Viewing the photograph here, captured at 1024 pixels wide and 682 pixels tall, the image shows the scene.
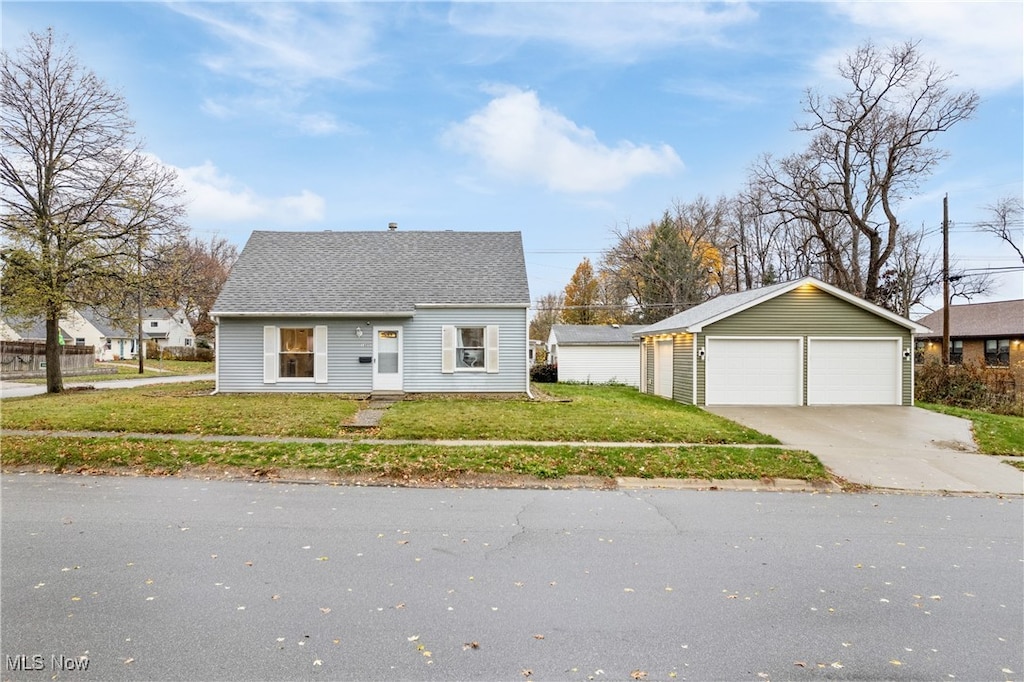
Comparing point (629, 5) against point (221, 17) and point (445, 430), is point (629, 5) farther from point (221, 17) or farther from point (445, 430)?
point (445, 430)

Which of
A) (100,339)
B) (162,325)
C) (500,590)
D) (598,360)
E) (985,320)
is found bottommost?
(500,590)

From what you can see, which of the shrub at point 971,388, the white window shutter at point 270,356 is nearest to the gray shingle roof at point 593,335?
the shrub at point 971,388

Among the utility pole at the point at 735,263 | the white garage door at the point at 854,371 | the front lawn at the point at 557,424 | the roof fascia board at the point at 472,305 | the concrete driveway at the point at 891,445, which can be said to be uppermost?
the utility pole at the point at 735,263

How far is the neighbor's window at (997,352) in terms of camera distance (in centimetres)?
3077

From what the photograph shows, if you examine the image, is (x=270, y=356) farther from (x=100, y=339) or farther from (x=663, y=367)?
(x=100, y=339)

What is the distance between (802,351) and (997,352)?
2574cm

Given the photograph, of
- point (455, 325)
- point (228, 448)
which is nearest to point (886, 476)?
point (228, 448)

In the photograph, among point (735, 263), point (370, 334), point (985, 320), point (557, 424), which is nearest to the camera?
point (557, 424)

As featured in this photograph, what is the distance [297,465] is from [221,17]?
986 centimetres

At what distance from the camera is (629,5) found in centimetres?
1185

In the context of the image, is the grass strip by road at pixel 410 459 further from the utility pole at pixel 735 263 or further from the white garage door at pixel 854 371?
the utility pole at pixel 735 263

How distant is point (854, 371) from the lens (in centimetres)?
1555

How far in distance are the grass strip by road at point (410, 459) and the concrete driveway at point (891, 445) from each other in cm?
96

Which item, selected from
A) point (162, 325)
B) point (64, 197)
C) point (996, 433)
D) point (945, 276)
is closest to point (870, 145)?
point (945, 276)
